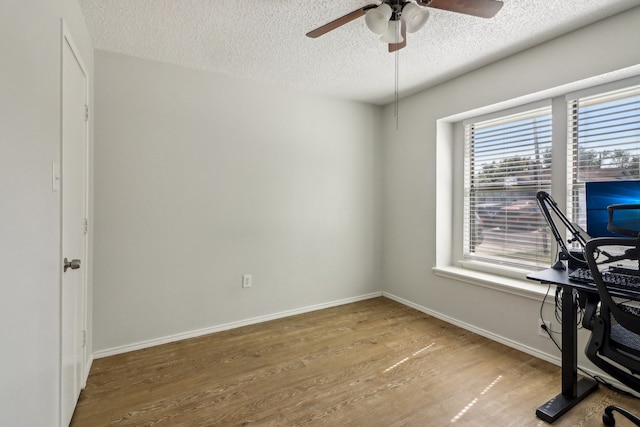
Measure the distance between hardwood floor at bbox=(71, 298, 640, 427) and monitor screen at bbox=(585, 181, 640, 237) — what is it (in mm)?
1089

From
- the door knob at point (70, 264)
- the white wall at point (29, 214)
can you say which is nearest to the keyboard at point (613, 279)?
the white wall at point (29, 214)

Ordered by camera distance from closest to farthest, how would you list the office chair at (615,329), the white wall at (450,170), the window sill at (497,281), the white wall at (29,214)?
the white wall at (29,214) → the office chair at (615,329) → the white wall at (450,170) → the window sill at (497,281)

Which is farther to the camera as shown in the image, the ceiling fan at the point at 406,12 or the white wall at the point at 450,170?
the white wall at the point at 450,170

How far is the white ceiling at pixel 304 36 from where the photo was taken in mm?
1991

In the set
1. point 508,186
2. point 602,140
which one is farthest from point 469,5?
point 508,186

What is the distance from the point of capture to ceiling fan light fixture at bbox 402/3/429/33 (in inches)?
61.8

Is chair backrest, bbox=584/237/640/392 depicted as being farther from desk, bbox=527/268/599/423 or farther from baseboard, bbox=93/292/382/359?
baseboard, bbox=93/292/382/359

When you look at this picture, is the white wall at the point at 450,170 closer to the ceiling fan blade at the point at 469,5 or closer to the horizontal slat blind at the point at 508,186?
the horizontal slat blind at the point at 508,186

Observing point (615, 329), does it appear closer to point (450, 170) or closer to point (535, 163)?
point (535, 163)

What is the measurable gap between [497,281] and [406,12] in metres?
2.34

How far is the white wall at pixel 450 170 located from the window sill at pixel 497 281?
0.03m

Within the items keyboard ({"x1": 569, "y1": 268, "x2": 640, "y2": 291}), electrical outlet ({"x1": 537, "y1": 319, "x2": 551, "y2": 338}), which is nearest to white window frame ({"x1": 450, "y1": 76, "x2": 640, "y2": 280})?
electrical outlet ({"x1": 537, "y1": 319, "x2": 551, "y2": 338})

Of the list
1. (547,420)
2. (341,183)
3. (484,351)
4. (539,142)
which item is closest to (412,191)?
(341,183)

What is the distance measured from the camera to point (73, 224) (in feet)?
6.01
